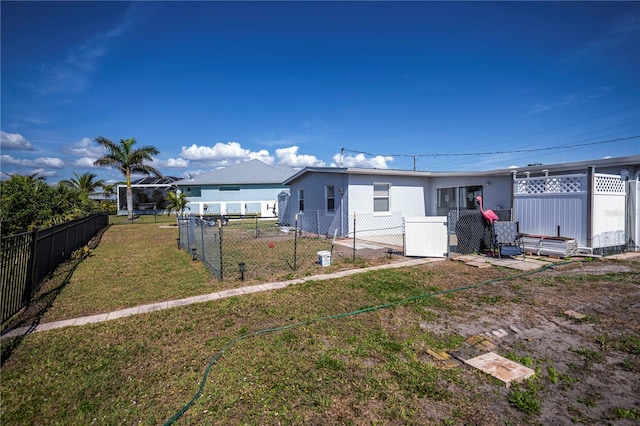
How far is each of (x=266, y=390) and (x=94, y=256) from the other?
1038 centimetres

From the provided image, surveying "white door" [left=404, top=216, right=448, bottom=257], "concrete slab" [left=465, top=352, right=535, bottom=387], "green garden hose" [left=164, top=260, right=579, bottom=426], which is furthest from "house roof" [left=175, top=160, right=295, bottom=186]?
"concrete slab" [left=465, top=352, right=535, bottom=387]

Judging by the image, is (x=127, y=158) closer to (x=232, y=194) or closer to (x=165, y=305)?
(x=232, y=194)

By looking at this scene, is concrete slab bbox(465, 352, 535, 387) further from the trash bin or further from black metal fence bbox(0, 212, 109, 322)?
black metal fence bbox(0, 212, 109, 322)

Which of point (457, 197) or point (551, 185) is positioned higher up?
point (551, 185)

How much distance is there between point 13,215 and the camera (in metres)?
10.7

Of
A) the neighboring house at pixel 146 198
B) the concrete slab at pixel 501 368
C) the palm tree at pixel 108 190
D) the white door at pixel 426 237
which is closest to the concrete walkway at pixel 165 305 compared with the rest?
the white door at pixel 426 237

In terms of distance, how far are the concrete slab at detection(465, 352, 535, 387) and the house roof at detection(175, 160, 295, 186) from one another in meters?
31.3

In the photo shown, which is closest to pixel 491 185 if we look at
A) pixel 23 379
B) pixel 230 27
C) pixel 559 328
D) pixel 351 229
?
pixel 351 229

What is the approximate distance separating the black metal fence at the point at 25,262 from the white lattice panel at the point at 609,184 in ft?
40.9

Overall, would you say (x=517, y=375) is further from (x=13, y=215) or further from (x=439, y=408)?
(x=13, y=215)

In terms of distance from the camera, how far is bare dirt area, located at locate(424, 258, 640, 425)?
2.64 m

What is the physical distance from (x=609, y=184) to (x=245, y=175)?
3091 centimetres

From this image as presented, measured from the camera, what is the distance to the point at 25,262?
592 centimetres

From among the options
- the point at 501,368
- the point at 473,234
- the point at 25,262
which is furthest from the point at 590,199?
the point at 25,262
